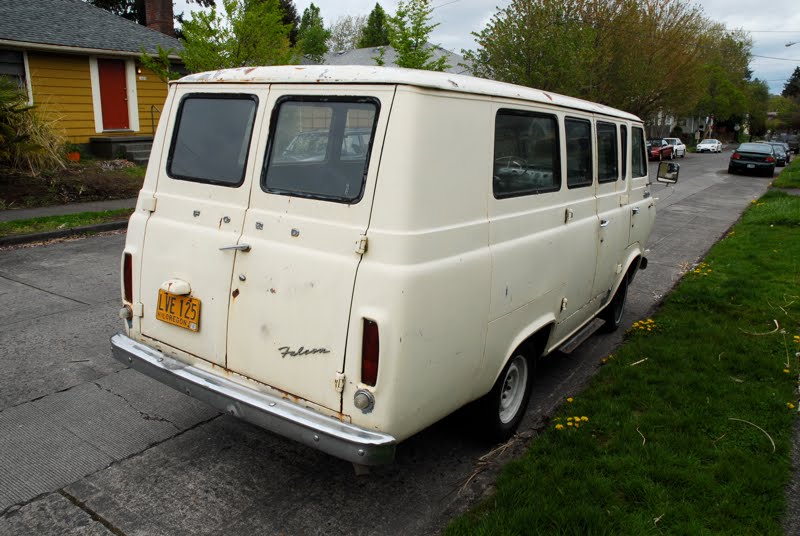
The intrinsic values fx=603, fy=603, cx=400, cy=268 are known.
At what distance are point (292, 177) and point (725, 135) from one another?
8982 centimetres

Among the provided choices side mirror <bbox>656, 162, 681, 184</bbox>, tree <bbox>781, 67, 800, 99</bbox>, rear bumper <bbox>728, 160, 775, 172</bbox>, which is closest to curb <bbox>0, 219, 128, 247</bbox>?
side mirror <bbox>656, 162, 681, 184</bbox>

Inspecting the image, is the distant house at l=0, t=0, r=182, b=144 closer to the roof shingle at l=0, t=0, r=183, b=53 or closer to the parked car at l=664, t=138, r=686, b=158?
the roof shingle at l=0, t=0, r=183, b=53

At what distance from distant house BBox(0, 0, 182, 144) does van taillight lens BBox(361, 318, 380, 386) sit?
54.3 ft

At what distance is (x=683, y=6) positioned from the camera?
1318 inches

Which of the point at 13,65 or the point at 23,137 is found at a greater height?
the point at 13,65

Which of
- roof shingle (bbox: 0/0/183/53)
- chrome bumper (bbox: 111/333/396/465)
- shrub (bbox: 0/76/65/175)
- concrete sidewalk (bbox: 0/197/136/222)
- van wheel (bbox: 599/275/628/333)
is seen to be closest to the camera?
chrome bumper (bbox: 111/333/396/465)

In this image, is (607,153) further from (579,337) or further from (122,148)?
(122,148)

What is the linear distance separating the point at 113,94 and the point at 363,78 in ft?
63.8

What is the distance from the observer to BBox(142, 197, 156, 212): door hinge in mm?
3607

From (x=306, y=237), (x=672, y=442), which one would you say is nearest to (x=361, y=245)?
(x=306, y=237)

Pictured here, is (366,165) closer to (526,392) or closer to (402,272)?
(402,272)

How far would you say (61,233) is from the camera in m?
9.60

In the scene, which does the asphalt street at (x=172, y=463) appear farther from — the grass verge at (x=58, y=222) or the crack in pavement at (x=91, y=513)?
the grass verge at (x=58, y=222)

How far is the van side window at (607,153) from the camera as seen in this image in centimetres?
479
